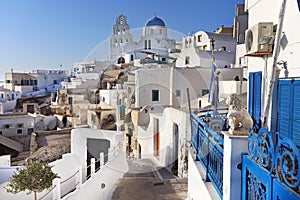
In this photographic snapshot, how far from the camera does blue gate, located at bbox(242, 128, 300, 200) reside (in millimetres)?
1488

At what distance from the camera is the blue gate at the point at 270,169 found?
149 cm

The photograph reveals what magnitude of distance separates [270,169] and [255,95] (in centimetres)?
180

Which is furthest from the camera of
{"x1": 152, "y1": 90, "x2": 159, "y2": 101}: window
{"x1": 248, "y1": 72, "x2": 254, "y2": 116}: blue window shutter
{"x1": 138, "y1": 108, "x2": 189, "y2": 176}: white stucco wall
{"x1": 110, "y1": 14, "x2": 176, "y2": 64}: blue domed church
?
{"x1": 110, "y1": 14, "x2": 176, "y2": 64}: blue domed church

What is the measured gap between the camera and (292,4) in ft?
8.27

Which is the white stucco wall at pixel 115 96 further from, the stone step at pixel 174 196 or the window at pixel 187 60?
the stone step at pixel 174 196

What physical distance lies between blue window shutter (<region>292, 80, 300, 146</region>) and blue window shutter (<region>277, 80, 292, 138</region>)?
0.21 ft

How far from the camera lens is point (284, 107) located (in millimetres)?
2576

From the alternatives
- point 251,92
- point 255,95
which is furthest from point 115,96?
point 255,95

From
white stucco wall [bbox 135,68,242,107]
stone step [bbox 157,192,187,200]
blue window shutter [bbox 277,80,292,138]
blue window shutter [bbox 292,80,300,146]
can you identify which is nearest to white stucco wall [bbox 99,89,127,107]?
white stucco wall [bbox 135,68,242,107]

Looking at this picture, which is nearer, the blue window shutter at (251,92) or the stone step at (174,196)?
the blue window shutter at (251,92)

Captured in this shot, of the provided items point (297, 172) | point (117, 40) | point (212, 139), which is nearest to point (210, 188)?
point (212, 139)

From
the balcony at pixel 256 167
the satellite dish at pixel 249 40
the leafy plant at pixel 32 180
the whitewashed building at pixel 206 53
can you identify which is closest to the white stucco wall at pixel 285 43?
the satellite dish at pixel 249 40

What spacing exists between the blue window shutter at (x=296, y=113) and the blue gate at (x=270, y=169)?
1.82ft

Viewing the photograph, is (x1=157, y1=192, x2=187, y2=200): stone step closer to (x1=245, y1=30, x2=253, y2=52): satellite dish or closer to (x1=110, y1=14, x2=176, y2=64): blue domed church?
(x1=245, y1=30, x2=253, y2=52): satellite dish
